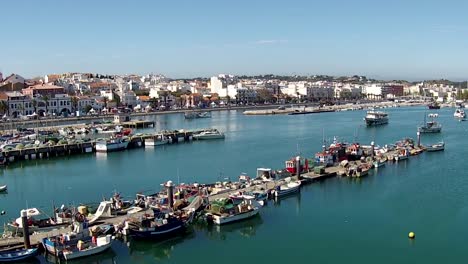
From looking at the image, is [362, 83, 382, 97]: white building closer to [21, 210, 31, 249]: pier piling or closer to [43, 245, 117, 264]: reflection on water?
[43, 245, 117, 264]: reflection on water

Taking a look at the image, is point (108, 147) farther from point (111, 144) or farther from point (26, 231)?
point (26, 231)

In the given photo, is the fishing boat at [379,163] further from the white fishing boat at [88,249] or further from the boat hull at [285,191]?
the white fishing boat at [88,249]

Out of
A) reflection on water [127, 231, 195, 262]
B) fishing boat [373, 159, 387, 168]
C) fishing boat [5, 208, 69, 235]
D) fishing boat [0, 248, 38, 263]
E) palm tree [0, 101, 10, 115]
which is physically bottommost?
reflection on water [127, 231, 195, 262]

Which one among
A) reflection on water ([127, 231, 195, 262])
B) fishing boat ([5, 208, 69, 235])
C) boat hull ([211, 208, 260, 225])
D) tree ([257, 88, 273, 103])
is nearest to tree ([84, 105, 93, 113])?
tree ([257, 88, 273, 103])

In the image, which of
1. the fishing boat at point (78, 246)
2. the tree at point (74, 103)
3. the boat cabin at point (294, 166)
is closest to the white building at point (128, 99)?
the tree at point (74, 103)

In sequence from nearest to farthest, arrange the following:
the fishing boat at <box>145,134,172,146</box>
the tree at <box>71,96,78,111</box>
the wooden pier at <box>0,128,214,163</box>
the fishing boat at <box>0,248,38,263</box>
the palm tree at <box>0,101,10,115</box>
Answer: the fishing boat at <box>0,248,38,263</box>, the wooden pier at <box>0,128,214,163</box>, the fishing boat at <box>145,134,172,146</box>, the palm tree at <box>0,101,10,115</box>, the tree at <box>71,96,78,111</box>
